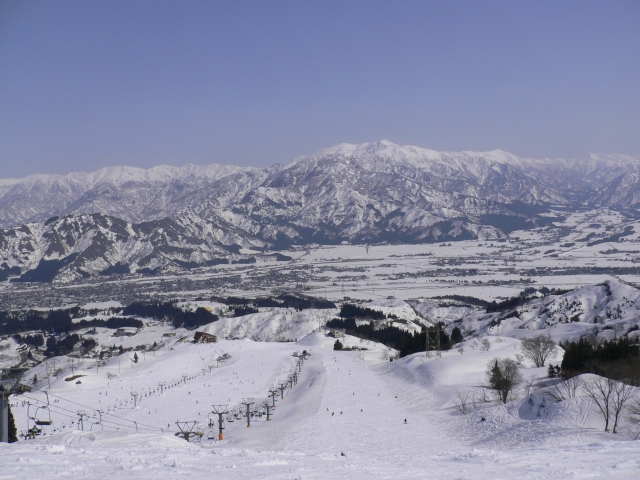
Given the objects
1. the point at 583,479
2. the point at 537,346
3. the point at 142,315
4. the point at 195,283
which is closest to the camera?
the point at 583,479

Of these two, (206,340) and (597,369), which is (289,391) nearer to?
(597,369)

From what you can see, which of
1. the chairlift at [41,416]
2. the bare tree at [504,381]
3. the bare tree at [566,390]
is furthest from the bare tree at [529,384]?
the chairlift at [41,416]

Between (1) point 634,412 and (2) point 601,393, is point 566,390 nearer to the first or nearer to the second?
(2) point 601,393

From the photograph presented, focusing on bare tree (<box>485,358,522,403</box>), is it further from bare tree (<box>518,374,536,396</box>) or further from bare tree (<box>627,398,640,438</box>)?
bare tree (<box>627,398,640,438</box>)

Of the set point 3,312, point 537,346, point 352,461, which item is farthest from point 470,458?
point 3,312

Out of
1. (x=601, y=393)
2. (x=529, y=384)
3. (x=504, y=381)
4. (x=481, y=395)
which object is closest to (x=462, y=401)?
(x=504, y=381)

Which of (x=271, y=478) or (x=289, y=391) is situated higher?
(x=271, y=478)

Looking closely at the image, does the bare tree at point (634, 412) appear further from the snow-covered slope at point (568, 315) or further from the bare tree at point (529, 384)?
the snow-covered slope at point (568, 315)
